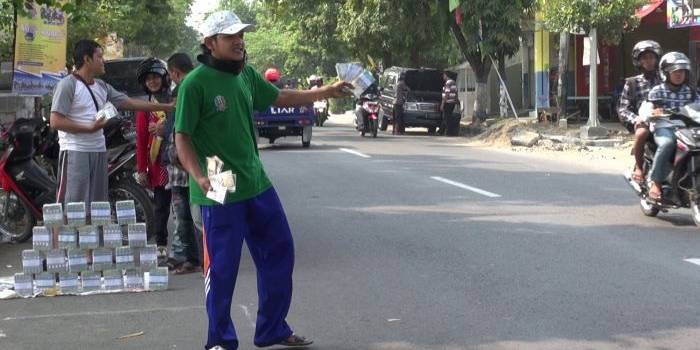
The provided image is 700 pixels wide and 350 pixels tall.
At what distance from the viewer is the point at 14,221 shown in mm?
9531

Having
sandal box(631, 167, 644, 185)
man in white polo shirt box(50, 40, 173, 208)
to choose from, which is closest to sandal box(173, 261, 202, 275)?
man in white polo shirt box(50, 40, 173, 208)

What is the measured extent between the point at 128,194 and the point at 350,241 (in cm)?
215

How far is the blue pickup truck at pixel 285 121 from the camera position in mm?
22594

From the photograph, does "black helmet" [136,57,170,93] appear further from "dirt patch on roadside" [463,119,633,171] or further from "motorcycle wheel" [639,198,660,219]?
"dirt patch on roadside" [463,119,633,171]

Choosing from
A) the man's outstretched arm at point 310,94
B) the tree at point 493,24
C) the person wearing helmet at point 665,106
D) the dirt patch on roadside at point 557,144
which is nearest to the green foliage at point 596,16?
the dirt patch on roadside at point 557,144

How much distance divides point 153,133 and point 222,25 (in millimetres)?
3434

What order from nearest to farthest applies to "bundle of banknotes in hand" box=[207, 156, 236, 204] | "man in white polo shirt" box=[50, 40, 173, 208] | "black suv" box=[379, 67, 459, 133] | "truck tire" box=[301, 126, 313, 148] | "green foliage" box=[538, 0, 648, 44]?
"bundle of banknotes in hand" box=[207, 156, 236, 204] < "man in white polo shirt" box=[50, 40, 173, 208] < "green foliage" box=[538, 0, 648, 44] < "truck tire" box=[301, 126, 313, 148] < "black suv" box=[379, 67, 459, 133]

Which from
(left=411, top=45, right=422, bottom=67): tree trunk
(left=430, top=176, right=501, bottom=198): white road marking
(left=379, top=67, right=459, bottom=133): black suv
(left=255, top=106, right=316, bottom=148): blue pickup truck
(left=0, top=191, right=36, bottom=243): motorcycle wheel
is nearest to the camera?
(left=0, top=191, right=36, bottom=243): motorcycle wheel

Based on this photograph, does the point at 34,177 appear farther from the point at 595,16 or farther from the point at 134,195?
the point at 595,16

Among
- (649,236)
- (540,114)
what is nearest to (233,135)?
(649,236)

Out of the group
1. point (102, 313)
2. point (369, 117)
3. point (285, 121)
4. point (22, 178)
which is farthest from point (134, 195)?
point (369, 117)

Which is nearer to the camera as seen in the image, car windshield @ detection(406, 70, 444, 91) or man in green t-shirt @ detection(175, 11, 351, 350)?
man in green t-shirt @ detection(175, 11, 351, 350)

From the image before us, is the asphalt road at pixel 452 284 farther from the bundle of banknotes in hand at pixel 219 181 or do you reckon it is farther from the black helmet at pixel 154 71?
the black helmet at pixel 154 71

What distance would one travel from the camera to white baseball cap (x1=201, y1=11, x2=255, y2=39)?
16.5 feet
